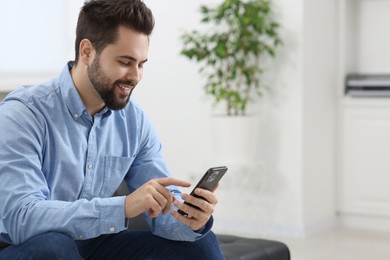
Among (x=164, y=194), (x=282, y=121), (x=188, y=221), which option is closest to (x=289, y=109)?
(x=282, y=121)

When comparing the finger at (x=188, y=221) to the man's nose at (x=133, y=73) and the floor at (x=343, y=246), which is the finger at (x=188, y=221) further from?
the floor at (x=343, y=246)

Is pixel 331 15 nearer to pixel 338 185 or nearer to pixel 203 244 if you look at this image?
pixel 338 185

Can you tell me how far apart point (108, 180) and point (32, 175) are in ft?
1.10

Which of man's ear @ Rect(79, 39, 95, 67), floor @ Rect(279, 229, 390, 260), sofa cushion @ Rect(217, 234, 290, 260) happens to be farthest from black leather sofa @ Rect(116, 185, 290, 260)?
floor @ Rect(279, 229, 390, 260)

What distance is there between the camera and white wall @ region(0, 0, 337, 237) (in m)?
4.96

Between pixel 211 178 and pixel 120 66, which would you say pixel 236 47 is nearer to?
pixel 120 66

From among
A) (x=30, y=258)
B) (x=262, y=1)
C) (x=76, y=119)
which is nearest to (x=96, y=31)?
(x=76, y=119)

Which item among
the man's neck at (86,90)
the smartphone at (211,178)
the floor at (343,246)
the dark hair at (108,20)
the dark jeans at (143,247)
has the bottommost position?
the floor at (343,246)

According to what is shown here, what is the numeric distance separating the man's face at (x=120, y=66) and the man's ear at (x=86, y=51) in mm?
23

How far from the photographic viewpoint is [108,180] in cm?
228

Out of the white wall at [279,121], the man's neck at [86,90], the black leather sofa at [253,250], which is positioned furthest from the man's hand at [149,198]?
the white wall at [279,121]

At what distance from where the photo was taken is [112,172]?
7.50 feet

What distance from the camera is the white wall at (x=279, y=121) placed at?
496 centimetres

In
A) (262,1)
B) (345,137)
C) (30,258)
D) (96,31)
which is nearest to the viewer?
(30,258)
